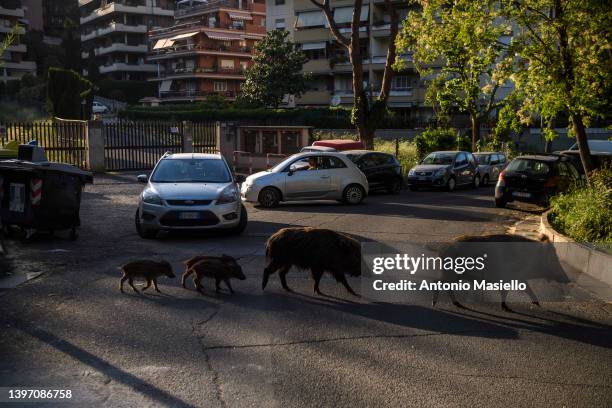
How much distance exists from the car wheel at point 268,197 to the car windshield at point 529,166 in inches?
249

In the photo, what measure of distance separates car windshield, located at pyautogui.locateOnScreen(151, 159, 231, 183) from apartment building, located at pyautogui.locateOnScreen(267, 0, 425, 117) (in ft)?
133

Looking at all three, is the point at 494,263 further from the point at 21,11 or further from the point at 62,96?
the point at 21,11

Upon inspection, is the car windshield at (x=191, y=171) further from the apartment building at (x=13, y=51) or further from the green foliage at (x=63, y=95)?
the apartment building at (x=13, y=51)

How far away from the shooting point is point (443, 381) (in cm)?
524

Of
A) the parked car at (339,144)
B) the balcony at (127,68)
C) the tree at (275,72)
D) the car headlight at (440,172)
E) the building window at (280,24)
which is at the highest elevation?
the building window at (280,24)

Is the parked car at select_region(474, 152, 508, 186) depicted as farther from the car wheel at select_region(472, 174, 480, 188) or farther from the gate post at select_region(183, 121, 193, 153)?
the gate post at select_region(183, 121, 193, 153)

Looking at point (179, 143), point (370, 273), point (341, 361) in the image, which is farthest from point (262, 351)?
point (179, 143)

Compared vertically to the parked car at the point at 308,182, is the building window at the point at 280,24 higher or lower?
higher

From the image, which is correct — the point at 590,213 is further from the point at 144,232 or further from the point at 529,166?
the point at 144,232

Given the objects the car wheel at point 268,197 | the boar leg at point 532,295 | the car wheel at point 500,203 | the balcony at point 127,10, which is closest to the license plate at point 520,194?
the car wheel at point 500,203

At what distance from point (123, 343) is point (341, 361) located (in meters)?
2.11

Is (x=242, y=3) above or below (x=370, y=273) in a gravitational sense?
above

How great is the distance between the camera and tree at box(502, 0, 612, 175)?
A: 12445 mm

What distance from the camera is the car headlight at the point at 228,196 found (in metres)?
12.0
